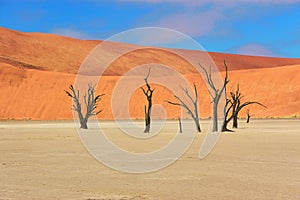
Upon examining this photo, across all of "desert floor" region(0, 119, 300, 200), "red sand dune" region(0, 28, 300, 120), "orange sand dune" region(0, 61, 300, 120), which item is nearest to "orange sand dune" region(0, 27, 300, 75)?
"red sand dune" region(0, 28, 300, 120)

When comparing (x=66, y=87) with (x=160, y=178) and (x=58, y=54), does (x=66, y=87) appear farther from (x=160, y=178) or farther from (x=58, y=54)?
(x=160, y=178)

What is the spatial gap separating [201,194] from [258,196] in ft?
3.49

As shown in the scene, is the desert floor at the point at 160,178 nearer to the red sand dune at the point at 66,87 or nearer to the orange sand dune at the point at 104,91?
the red sand dune at the point at 66,87

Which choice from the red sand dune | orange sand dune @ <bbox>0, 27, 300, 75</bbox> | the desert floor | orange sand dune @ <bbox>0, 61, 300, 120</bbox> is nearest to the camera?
the desert floor

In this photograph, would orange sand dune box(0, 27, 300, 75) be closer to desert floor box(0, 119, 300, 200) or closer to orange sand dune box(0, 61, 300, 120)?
orange sand dune box(0, 61, 300, 120)

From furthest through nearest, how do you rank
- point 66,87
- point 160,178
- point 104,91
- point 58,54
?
point 58,54 → point 104,91 → point 66,87 → point 160,178

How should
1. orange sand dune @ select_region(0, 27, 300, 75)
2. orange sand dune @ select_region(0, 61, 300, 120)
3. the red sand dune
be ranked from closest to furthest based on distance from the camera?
the red sand dune
orange sand dune @ select_region(0, 61, 300, 120)
orange sand dune @ select_region(0, 27, 300, 75)

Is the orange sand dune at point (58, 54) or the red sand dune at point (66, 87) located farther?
the orange sand dune at point (58, 54)

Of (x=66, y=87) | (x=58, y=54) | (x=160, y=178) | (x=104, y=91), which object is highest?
(x=58, y=54)

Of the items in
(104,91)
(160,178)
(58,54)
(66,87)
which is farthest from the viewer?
(58,54)

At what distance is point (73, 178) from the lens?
12.0 meters

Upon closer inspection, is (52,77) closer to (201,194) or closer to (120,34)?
(120,34)

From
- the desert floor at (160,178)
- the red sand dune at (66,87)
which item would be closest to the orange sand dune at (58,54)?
the red sand dune at (66,87)

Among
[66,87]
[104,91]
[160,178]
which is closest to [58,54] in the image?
[66,87]
